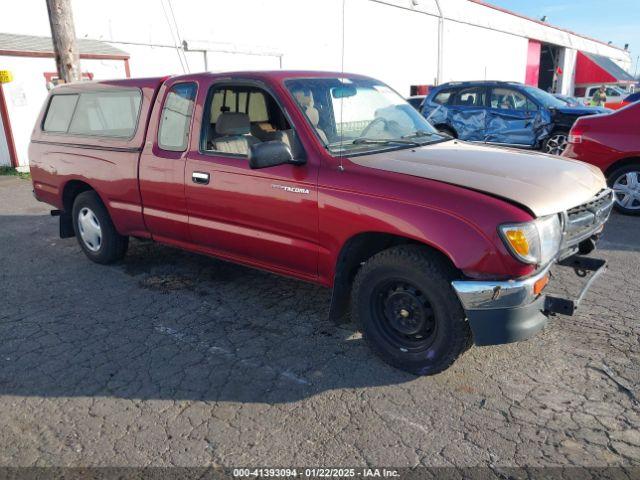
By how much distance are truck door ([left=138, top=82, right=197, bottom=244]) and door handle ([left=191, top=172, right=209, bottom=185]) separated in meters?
0.15

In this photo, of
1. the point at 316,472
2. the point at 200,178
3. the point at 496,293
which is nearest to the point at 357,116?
the point at 200,178

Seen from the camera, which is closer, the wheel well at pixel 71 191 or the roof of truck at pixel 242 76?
the roof of truck at pixel 242 76

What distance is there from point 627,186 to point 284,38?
13856mm

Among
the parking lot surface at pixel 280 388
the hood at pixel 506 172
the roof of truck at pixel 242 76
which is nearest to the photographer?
the parking lot surface at pixel 280 388

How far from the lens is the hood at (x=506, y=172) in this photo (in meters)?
3.04

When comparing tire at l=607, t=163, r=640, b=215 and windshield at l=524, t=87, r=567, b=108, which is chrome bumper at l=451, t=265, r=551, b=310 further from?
windshield at l=524, t=87, r=567, b=108

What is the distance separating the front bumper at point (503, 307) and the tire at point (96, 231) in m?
3.78

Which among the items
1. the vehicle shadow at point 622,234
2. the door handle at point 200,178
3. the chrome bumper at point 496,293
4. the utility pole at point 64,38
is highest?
the utility pole at point 64,38

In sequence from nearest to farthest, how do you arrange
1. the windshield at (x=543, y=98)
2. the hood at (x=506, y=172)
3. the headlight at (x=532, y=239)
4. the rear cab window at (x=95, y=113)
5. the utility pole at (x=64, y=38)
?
the headlight at (x=532, y=239) < the hood at (x=506, y=172) < the rear cab window at (x=95, y=113) < the utility pole at (x=64, y=38) < the windshield at (x=543, y=98)

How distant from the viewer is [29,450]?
275 cm

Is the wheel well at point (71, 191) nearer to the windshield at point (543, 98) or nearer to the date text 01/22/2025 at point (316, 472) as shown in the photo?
the date text 01/22/2025 at point (316, 472)

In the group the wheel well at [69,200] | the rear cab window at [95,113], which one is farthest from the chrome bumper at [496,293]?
the wheel well at [69,200]

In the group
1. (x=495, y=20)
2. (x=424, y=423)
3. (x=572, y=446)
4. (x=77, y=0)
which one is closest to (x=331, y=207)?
(x=424, y=423)

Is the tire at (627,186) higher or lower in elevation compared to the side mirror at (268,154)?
lower
